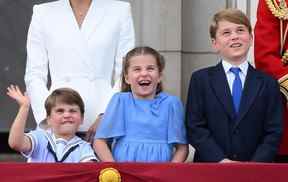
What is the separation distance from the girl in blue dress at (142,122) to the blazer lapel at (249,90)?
12.5 inches

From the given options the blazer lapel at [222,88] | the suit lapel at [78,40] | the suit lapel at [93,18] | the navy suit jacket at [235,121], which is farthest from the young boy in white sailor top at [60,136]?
the blazer lapel at [222,88]

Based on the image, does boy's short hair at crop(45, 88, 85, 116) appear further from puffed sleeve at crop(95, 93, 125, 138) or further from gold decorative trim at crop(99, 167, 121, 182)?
gold decorative trim at crop(99, 167, 121, 182)

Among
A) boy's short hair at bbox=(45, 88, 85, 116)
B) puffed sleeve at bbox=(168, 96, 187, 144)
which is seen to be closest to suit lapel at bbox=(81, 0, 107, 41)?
boy's short hair at bbox=(45, 88, 85, 116)

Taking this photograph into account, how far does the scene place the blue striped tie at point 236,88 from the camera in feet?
16.2

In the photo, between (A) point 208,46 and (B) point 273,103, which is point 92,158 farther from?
(A) point 208,46

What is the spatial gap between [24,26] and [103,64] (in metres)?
2.01

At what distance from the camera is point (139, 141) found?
4.92m

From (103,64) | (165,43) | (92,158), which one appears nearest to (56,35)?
(103,64)

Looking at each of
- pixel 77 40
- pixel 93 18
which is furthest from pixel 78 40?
pixel 93 18

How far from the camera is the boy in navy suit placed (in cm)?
488

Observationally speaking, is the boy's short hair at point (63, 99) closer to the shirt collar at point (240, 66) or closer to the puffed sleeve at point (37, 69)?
the puffed sleeve at point (37, 69)

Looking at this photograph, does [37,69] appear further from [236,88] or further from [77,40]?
[236,88]

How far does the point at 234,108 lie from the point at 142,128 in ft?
1.55

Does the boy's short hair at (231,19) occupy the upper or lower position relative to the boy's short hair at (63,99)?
upper
